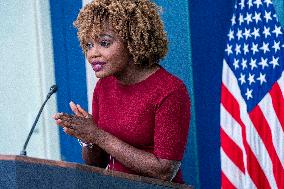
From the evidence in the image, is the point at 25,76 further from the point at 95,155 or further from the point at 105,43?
the point at 105,43

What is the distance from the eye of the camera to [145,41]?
2174mm

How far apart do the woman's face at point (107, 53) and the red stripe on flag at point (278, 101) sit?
39.0 inches

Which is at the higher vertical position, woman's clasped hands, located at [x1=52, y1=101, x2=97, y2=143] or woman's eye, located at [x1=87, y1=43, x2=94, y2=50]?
woman's eye, located at [x1=87, y1=43, x2=94, y2=50]

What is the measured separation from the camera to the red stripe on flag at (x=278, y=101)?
9.53ft

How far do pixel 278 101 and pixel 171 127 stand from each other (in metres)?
1.01

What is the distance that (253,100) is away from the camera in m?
3.00

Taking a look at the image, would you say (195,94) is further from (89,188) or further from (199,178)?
(89,188)

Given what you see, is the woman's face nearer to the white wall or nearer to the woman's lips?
the woman's lips

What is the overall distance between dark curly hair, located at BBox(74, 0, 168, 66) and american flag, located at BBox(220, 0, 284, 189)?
0.89 m

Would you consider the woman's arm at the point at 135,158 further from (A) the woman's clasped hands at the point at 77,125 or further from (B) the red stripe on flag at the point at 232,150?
(B) the red stripe on flag at the point at 232,150

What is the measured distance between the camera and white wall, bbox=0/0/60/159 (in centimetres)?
388

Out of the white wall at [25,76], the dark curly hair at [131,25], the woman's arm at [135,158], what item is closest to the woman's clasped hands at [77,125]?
the woman's arm at [135,158]

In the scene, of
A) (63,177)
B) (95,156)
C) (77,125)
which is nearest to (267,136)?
(95,156)

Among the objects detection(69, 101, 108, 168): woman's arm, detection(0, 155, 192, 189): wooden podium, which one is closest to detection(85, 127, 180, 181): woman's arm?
detection(69, 101, 108, 168): woman's arm
